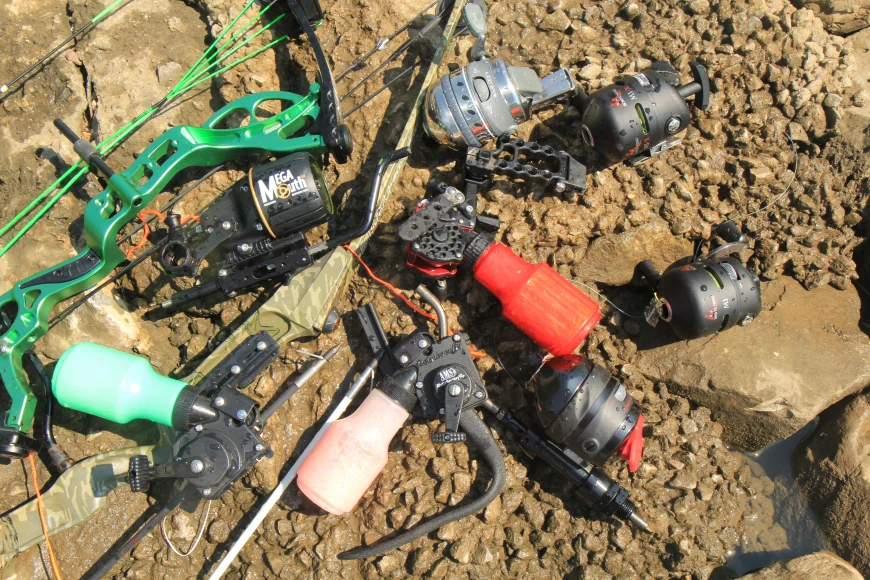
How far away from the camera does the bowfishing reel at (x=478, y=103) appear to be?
3.27 m

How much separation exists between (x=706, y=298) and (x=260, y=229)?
86.5 inches

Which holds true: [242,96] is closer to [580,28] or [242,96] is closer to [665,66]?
[580,28]

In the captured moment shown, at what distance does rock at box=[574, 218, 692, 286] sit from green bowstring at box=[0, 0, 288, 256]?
7.35 ft

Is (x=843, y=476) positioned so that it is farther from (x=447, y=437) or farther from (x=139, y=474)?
(x=139, y=474)

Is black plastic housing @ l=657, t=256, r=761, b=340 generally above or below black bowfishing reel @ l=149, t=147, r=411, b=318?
below

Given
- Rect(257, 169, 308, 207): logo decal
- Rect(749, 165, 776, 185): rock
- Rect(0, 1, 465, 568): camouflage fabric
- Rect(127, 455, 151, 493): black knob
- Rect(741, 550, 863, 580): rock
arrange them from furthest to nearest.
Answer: Rect(749, 165, 776, 185): rock, Rect(0, 1, 465, 568): camouflage fabric, Rect(257, 169, 308, 207): logo decal, Rect(741, 550, 863, 580): rock, Rect(127, 455, 151, 493): black knob

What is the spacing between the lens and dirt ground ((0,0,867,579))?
3207 millimetres

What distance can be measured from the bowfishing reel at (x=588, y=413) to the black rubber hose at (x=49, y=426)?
2433 mm

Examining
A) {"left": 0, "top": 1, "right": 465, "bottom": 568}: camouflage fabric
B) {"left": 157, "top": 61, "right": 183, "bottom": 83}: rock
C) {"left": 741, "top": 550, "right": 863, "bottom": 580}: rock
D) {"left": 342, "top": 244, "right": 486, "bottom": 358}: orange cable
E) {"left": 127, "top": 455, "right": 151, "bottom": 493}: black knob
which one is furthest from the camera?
{"left": 157, "top": 61, "right": 183, "bottom": 83}: rock

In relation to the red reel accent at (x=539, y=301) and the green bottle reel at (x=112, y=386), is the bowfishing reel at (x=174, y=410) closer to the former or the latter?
the green bottle reel at (x=112, y=386)

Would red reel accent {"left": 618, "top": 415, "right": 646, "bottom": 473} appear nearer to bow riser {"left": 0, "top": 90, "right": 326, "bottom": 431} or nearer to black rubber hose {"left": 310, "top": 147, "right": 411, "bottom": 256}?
black rubber hose {"left": 310, "top": 147, "right": 411, "bottom": 256}

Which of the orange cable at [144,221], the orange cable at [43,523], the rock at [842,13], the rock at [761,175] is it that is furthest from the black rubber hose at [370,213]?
the rock at [842,13]

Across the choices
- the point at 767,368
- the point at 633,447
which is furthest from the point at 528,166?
the point at 767,368

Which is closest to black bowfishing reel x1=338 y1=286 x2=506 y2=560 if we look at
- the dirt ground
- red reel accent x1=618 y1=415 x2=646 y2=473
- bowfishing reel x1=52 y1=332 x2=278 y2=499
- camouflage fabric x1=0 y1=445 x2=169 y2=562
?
the dirt ground
